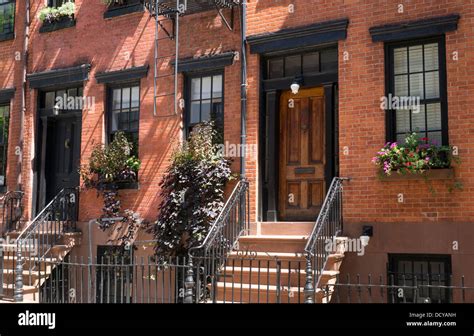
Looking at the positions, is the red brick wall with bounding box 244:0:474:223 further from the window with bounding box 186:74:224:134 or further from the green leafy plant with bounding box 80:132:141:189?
the green leafy plant with bounding box 80:132:141:189

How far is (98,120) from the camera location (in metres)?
13.1

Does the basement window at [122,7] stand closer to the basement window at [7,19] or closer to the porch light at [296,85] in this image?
the basement window at [7,19]

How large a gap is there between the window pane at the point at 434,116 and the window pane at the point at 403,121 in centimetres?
33

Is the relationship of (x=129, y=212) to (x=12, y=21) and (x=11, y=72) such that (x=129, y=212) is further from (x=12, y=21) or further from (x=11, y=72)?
(x=12, y=21)

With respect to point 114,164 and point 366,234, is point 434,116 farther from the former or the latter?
point 114,164

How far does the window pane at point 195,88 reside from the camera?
1213cm

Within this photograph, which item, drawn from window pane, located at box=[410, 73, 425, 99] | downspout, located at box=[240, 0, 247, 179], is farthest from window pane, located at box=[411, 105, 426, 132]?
downspout, located at box=[240, 0, 247, 179]

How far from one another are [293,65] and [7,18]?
7.80 metres

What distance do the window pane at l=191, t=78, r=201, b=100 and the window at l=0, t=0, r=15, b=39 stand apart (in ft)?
17.7

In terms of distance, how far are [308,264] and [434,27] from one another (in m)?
4.33

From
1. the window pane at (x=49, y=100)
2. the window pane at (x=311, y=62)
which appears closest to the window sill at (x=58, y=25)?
the window pane at (x=49, y=100)

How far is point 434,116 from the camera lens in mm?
9758

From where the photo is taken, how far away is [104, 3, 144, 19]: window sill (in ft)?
41.9

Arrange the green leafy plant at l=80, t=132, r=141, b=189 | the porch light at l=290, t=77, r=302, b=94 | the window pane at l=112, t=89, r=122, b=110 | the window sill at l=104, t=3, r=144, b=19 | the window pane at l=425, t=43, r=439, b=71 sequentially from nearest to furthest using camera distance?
1. the window pane at l=425, t=43, r=439, b=71
2. the porch light at l=290, t=77, r=302, b=94
3. the green leafy plant at l=80, t=132, r=141, b=189
4. the window sill at l=104, t=3, r=144, b=19
5. the window pane at l=112, t=89, r=122, b=110
